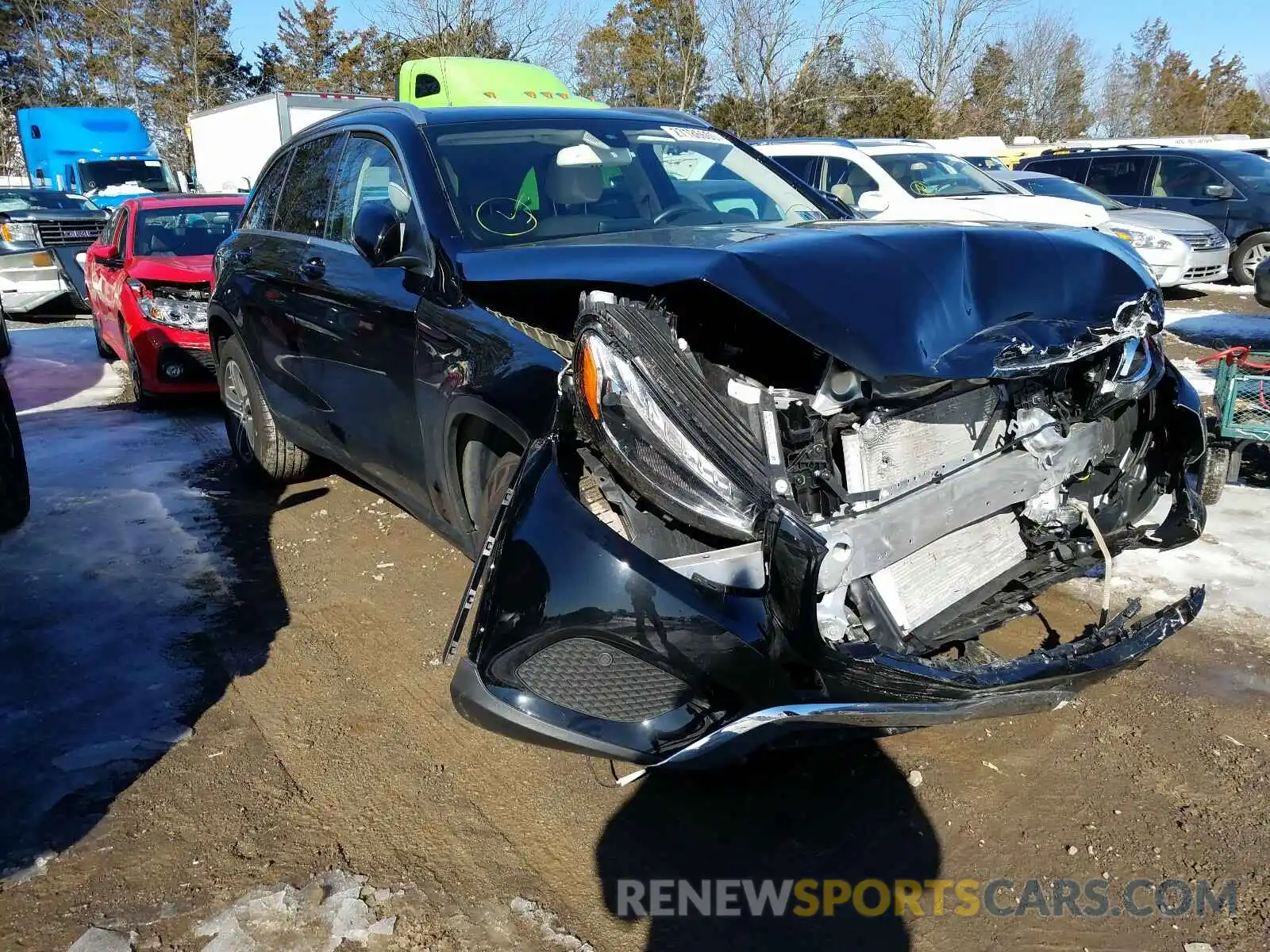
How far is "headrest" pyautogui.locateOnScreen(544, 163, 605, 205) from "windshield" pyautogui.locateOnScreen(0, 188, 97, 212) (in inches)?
512

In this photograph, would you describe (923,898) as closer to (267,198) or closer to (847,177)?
(267,198)

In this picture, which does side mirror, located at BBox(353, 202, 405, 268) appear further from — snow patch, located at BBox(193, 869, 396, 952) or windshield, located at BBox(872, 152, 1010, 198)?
windshield, located at BBox(872, 152, 1010, 198)

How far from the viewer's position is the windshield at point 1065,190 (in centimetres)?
1418

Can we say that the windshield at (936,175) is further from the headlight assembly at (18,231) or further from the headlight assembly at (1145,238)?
the headlight assembly at (18,231)

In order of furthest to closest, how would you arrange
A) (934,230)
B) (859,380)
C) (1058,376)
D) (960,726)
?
1. (960,726)
2. (1058,376)
3. (934,230)
4. (859,380)

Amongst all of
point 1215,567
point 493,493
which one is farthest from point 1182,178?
point 493,493

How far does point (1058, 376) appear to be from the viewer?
119 inches

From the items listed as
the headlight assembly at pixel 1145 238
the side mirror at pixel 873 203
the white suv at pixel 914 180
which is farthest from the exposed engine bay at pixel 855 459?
the headlight assembly at pixel 1145 238

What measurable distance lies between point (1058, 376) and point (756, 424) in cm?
102

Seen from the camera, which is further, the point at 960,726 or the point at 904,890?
the point at 960,726

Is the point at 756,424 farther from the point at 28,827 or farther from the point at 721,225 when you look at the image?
the point at 28,827

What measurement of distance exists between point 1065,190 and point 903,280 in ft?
44.1

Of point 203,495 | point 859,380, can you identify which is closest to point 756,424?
point 859,380

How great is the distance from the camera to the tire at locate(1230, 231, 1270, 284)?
14.2 meters
